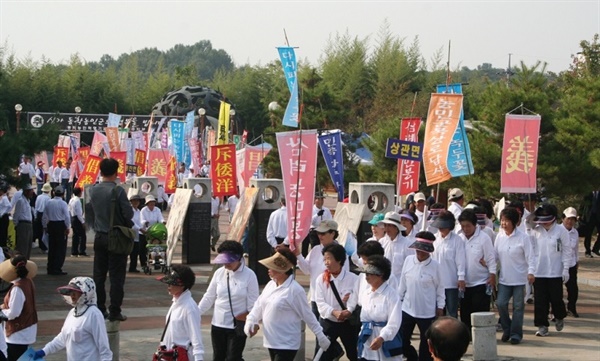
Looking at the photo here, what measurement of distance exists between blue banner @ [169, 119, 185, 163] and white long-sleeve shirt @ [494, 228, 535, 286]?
2011cm

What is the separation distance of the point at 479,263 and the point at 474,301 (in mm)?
489

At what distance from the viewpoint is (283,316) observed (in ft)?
29.2

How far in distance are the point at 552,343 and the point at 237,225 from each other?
20.7 feet

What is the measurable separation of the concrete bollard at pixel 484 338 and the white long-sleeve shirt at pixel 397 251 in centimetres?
117

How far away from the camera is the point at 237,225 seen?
17500 millimetres

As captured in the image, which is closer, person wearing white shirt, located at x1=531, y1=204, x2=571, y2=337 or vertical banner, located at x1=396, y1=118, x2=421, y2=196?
person wearing white shirt, located at x1=531, y1=204, x2=571, y2=337

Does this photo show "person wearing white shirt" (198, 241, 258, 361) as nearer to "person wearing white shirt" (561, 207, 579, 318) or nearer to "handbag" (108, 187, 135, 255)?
"handbag" (108, 187, 135, 255)

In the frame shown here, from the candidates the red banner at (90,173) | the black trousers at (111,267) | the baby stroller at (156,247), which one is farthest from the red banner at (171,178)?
the black trousers at (111,267)

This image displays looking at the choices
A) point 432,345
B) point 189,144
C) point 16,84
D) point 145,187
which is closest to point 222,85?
point 16,84

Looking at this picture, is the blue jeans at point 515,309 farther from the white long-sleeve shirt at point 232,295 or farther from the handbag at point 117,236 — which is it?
the handbag at point 117,236

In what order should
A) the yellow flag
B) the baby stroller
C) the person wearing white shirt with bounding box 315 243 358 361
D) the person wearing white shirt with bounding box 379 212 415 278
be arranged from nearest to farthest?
1. the person wearing white shirt with bounding box 315 243 358 361
2. the person wearing white shirt with bounding box 379 212 415 278
3. the baby stroller
4. the yellow flag

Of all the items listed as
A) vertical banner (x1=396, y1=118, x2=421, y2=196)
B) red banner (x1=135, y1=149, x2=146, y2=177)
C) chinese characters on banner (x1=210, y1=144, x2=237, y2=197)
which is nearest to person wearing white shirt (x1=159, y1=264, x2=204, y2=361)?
vertical banner (x1=396, y1=118, x2=421, y2=196)

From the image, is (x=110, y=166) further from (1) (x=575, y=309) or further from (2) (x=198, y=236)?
(2) (x=198, y=236)

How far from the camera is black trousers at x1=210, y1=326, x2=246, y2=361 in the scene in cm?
959
